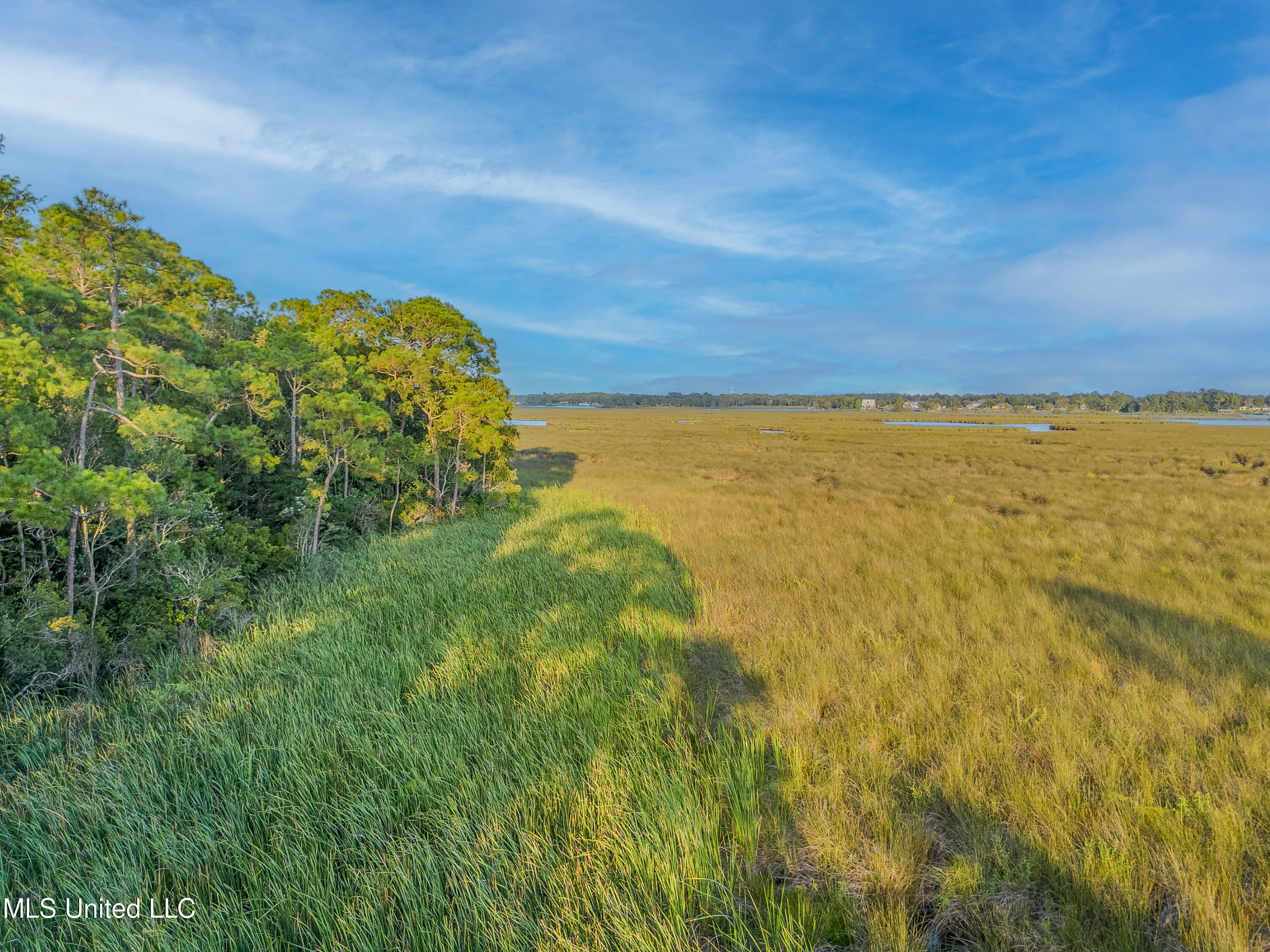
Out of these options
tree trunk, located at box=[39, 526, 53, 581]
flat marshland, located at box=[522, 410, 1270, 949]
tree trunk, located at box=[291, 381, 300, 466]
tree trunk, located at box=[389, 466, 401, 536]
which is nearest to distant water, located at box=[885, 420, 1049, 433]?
flat marshland, located at box=[522, 410, 1270, 949]

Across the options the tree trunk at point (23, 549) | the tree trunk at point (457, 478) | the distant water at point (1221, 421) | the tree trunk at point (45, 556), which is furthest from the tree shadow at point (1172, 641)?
the distant water at point (1221, 421)

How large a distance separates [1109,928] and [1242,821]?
68.2 inches

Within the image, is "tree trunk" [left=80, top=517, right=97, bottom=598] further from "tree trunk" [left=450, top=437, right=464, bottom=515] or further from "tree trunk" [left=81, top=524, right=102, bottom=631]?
"tree trunk" [left=450, top=437, right=464, bottom=515]

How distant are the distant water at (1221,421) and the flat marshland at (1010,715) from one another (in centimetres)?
12458

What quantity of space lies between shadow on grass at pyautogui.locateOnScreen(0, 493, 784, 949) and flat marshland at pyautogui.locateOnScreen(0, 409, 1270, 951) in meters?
0.03

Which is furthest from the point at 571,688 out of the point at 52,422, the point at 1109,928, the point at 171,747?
→ the point at 52,422

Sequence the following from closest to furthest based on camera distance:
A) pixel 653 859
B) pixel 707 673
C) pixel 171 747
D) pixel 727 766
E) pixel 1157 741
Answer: pixel 653 859, pixel 727 766, pixel 1157 741, pixel 171 747, pixel 707 673

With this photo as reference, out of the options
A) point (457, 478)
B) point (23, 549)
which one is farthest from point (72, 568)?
point (457, 478)

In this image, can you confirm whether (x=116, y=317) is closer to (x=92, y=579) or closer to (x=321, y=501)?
(x=92, y=579)

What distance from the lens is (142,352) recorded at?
7750mm

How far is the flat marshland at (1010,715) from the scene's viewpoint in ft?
9.79

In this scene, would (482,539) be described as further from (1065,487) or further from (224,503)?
(1065,487)

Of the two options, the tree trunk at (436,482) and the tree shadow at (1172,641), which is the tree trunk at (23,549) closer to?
the tree trunk at (436,482)

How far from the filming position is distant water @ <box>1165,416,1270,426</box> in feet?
309
